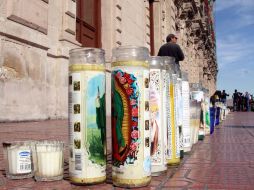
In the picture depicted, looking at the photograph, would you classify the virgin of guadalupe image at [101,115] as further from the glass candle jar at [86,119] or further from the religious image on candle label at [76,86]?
the religious image on candle label at [76,86]

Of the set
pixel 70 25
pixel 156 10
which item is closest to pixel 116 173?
pixel 70 25

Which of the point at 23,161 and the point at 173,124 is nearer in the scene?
the point at 23,161

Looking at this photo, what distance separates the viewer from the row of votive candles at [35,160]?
2.06 metres

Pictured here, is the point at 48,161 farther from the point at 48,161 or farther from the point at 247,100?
the point at 247,100

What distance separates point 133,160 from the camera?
186cm

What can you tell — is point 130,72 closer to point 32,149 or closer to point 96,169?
point 96,169

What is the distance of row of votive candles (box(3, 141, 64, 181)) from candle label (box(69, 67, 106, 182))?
17 centimetres

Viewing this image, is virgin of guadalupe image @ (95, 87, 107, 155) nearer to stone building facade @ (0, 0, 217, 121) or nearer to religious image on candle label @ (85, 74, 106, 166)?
religious image on candle label @ (85, 74, 106, 166)

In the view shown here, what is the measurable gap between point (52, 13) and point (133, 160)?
6.45 m

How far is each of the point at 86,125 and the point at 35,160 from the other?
1.50ft

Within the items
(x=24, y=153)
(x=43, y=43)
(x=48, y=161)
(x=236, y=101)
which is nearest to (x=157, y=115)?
(x=48, y=161)

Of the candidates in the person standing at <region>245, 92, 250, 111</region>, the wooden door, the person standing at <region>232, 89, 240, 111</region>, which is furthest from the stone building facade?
the person standing at <region>232, 89, 240, 111</region>

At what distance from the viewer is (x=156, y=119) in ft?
7.18

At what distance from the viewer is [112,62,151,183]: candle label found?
→ 1.86m
